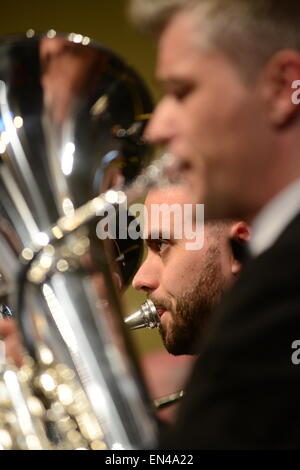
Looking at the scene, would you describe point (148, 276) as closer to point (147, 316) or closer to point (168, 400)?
point (147, 316)

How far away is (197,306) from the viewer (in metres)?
1.24

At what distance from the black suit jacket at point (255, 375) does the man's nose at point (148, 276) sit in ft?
2.41

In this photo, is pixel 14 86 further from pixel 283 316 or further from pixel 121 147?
pixel 283 316

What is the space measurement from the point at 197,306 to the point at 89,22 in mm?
1151

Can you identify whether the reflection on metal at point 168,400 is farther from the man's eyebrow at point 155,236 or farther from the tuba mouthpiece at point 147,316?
the man's eyebrow at point 155,236

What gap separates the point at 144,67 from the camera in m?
2.13

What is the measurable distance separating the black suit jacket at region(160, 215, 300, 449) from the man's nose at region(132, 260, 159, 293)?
73 centimetres

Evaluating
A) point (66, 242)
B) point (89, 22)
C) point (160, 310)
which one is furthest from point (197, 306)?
point (89, 22)

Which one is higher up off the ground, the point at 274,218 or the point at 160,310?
the point at 160,310

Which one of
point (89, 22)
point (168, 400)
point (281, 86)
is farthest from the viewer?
point (89, 22)

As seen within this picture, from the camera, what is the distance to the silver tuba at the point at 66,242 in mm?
726

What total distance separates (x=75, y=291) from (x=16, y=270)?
0.06 meters

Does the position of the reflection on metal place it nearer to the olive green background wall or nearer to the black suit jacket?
the black suit jacket

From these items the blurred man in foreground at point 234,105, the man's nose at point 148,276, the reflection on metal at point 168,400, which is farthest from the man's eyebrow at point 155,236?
the blurred man in foreground at point 234,105
